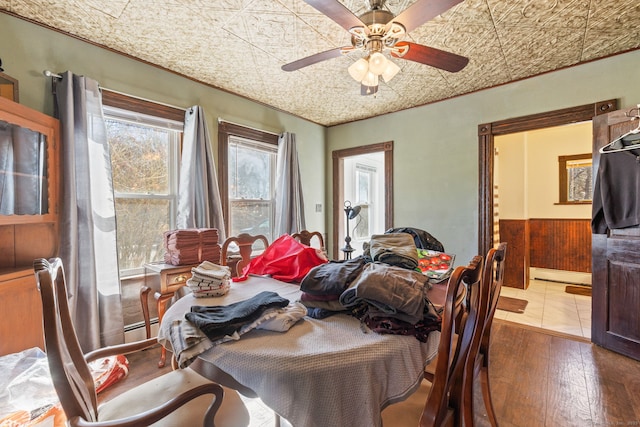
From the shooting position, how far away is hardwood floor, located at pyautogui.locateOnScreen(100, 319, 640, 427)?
1.55m

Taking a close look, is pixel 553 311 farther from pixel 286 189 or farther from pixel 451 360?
pixel 286 189

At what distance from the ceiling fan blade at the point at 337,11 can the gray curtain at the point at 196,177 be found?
5.68ft

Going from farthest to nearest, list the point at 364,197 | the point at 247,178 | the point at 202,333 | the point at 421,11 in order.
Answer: the point at 364,197
the point at 247,178
the point at 421,11
the point at 202,333

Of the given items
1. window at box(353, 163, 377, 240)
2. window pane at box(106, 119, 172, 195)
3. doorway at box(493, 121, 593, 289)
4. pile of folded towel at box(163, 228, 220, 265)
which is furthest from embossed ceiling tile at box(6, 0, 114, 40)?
doorway at box(493, 121, 593, 289)

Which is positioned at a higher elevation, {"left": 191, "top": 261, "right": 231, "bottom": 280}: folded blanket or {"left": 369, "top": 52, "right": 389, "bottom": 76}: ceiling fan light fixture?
{"left": 369, "top": 52, "right": 389, "bottom": 76}: ceiling fan light fixture

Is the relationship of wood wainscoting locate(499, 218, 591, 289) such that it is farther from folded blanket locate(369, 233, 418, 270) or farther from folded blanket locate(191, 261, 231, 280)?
folded blanket locate(191, 261, 231, 280)

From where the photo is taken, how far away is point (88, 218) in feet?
6.65

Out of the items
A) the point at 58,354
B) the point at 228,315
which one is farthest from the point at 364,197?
the point at 58,354

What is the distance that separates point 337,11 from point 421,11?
389 millimetres

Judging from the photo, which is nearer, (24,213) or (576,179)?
(24,213)

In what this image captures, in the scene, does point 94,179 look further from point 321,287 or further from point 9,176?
point 321,287

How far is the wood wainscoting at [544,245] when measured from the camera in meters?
4.15

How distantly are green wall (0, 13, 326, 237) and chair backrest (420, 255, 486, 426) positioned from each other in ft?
8.99

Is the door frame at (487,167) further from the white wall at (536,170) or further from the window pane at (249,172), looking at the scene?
the window pane at (249,172)
